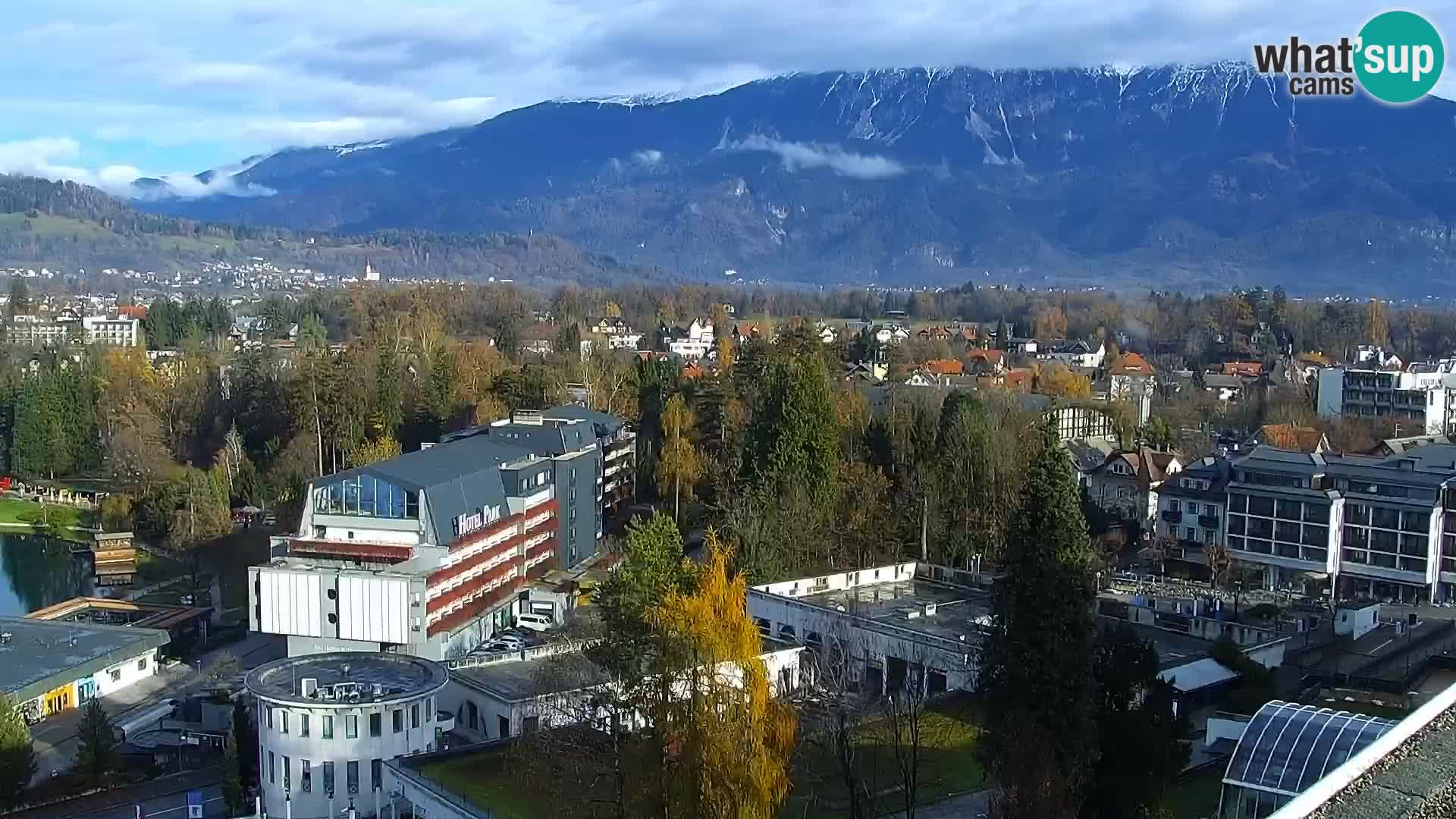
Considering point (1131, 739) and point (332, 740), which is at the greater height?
point (1131, 739)

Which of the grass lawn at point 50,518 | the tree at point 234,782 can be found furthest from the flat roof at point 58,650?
the grass lawn at point 50,518

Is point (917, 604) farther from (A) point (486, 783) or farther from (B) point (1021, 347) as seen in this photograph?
(B) point (1021, 347)

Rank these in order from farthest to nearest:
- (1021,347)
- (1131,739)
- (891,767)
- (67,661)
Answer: (1021,347), (67,661), (891,767), (1131,739)

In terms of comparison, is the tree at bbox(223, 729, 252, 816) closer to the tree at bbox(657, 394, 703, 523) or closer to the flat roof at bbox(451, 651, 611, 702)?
the flat roof at bbox(451, 651, 611, 702)

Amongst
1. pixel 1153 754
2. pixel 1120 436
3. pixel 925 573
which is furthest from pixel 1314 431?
pixel 1153 754

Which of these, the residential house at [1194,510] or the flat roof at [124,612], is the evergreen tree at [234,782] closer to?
the flat roof at [124,612]

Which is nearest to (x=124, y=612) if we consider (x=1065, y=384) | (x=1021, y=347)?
(x=1065, y=384)
